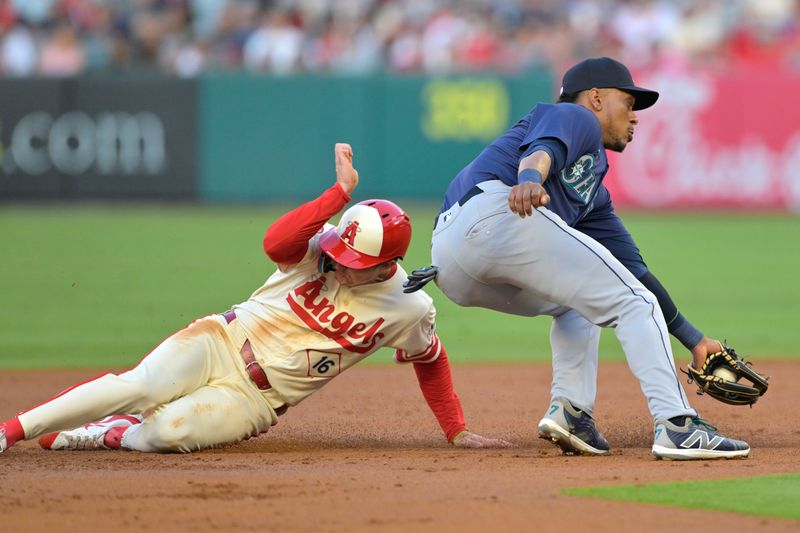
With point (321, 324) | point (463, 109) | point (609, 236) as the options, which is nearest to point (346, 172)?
point (321, 324)

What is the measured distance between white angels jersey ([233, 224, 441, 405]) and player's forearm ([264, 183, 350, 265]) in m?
0.19

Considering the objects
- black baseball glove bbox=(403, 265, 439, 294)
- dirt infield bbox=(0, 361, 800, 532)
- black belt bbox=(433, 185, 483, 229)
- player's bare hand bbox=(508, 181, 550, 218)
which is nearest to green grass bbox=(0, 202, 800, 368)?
dirt infield bbox=(0, 361, 800, 532)

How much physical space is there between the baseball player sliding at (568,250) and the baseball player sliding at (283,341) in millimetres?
221

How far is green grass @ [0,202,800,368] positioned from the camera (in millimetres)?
9305

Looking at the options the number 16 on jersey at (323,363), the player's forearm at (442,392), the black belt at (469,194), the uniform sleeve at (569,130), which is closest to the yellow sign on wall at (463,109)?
the player's forearm at (442,392)

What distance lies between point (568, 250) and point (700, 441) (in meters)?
0.88

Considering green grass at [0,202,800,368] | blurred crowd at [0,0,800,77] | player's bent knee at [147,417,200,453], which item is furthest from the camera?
blurred crowd at [0,0,800,77]

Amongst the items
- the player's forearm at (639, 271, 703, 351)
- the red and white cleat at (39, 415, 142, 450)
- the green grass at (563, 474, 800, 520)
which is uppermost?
the player's forearm at (639, 271, 703, 351)

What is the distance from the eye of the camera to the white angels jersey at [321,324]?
17.6ft

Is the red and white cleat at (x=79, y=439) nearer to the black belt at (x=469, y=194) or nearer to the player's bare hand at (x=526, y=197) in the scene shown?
the black belt at (x=469, y=194)

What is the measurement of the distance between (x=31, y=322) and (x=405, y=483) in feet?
19.8

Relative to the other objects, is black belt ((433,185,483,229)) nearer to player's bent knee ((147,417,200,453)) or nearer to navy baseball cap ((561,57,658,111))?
navy baseball cap ((561,57,658,111))

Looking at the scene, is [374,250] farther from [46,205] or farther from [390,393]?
[46,205]

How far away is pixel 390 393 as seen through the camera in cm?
753
